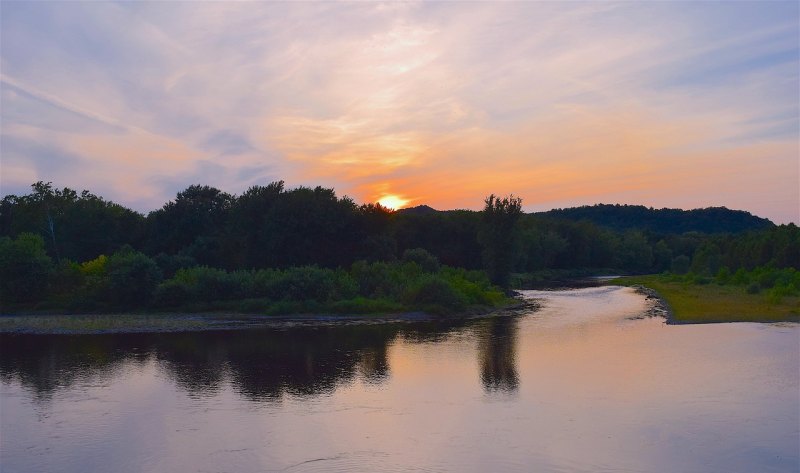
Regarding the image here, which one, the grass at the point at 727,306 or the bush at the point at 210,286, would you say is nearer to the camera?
the grass at the point at 727,306

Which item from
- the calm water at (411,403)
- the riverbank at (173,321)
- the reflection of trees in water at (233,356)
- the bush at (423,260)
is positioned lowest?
the calm water at (411,403)

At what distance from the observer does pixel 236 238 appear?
209 feet

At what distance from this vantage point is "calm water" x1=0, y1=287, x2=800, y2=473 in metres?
16.4

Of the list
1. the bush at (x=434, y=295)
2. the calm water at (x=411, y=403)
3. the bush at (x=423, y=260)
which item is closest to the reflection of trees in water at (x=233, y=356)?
the calm water at (x=411, y=403)

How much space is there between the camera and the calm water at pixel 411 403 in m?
16.4

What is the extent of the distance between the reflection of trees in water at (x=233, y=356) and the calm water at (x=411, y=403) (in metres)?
0.16

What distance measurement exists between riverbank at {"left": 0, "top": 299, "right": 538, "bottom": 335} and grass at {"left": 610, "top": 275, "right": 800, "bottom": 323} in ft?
42.1

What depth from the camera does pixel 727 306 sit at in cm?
4878

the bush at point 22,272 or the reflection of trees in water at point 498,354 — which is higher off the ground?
the bush at point 22,272

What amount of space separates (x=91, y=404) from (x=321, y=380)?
8179 mm

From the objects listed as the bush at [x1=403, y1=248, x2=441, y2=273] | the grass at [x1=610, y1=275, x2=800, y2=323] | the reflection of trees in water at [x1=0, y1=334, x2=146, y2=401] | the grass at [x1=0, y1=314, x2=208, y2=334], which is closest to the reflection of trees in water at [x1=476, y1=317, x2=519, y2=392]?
the grass at [x1=610, y1=275, x2=800, y2=323]

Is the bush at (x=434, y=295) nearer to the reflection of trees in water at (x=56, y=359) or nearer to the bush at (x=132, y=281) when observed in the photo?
the bush at (x=132, y=281)

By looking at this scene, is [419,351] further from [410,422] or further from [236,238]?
[236,238]

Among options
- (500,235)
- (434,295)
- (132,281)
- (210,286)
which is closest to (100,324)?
(132,281)
